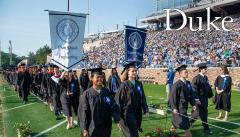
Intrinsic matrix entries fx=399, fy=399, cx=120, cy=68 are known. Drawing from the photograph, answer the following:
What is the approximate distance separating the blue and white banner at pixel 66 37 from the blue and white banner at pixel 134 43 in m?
2.53

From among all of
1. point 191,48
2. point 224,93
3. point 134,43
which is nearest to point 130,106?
point 134,43

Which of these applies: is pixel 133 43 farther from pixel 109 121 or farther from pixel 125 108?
pixel 109 121

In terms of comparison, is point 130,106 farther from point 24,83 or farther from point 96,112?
point 24,83

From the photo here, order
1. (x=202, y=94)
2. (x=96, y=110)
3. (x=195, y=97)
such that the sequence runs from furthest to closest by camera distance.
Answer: (x=202, y=94) → (x=195, y=97) → (x=96, y=110)

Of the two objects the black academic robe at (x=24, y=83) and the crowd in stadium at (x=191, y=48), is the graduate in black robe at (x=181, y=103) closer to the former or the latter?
the black academic robe at (x=24, y=83)

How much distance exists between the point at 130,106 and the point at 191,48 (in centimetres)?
2614

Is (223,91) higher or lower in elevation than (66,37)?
lower

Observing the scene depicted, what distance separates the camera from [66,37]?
10.1 meters

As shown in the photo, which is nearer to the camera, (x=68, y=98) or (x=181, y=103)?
(x=181, y=103)

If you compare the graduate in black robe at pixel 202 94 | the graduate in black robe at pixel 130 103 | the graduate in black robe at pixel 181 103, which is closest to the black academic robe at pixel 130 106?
the graduate in black robe at pixel 130 103

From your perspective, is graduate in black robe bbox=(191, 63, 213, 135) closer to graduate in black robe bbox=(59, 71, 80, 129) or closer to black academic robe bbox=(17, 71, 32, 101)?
graduate in black robe bbox=(59, 71, 80, 129)

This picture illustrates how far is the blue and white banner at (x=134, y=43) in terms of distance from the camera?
12.7 m

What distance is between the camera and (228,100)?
42.9 ft

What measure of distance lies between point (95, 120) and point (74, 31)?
3919 mm
